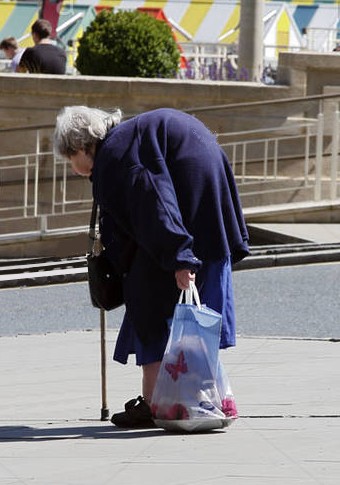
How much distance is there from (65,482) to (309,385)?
262 centimetres

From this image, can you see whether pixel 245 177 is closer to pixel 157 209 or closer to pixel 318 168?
pixel 318 168

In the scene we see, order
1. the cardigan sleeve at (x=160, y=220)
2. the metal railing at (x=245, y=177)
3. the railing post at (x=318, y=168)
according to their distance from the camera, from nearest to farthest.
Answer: the cardigan sleeve at (x=160, y=220) → the railing post at (x=318, y=168) → the metal railing at (x=245, y=177)

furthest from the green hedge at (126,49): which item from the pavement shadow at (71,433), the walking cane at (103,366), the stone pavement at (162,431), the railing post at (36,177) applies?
the pavement shadow at (71,433)

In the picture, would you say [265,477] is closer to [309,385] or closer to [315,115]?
[309,385]

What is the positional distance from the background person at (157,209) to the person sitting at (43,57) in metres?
10.2

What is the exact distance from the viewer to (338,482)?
5734mm

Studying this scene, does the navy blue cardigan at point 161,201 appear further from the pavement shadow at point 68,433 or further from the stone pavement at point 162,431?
the stone pavement at point 162,431

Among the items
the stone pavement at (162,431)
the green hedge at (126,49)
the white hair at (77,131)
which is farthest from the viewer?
the green hedge at (126,49)

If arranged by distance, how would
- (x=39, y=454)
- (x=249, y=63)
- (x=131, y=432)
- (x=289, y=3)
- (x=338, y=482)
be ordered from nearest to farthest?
(x=338, y=482) < (x=39, y=454) < (x=131, y=432) < (x=249, y=63) < (x=289, y=3)

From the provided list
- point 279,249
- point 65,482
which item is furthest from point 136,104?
point 65,482

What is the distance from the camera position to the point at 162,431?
23.1 ft

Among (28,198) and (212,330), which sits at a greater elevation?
(212,330)

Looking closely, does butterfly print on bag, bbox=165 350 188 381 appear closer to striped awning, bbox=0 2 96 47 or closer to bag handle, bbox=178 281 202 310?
bag handle, bbox=178 281 202 310

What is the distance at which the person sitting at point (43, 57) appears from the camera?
56.1 ft
